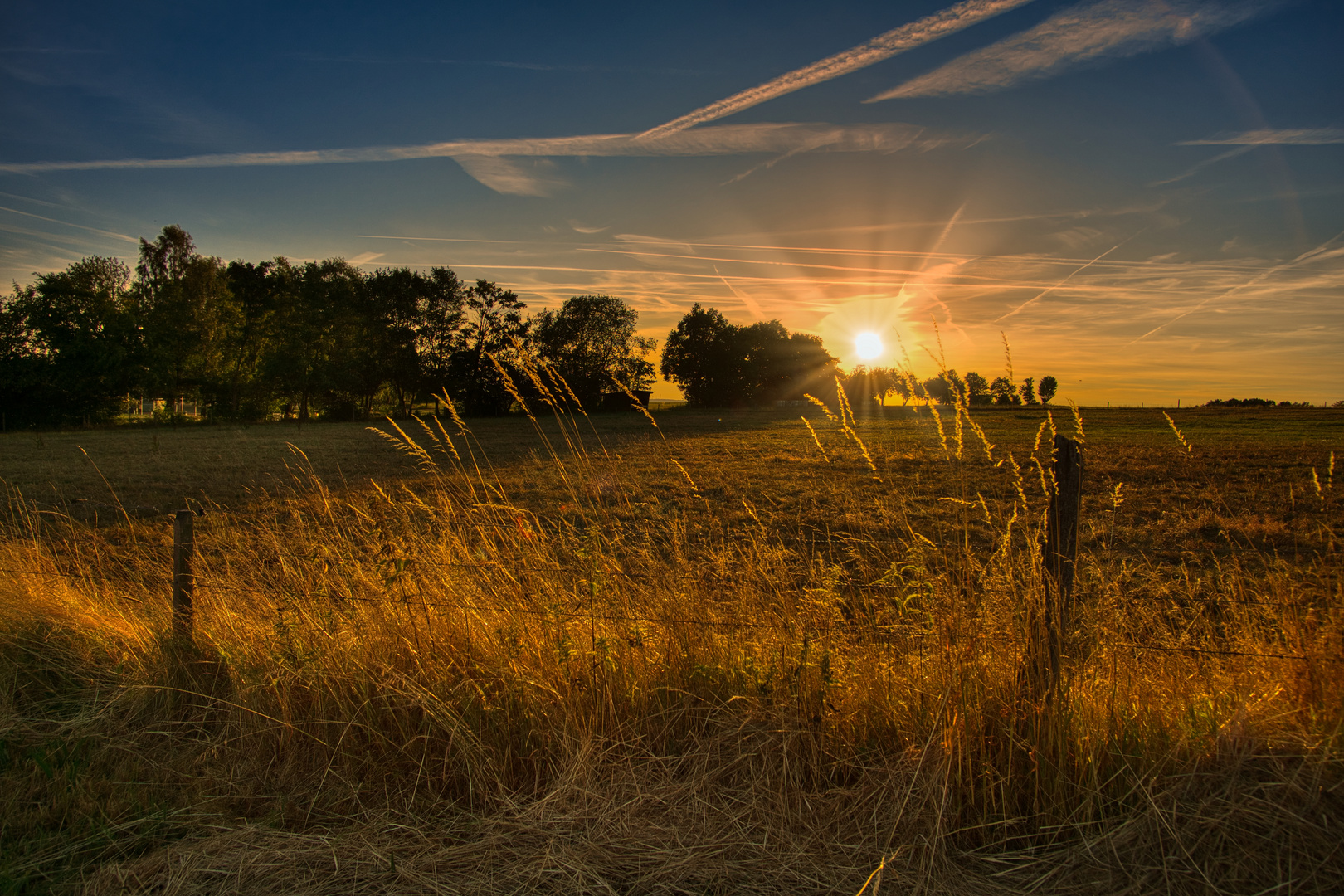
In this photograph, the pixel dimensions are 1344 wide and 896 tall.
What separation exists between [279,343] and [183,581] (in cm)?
5407

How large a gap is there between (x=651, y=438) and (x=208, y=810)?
2391cm

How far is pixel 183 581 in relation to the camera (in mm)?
4164

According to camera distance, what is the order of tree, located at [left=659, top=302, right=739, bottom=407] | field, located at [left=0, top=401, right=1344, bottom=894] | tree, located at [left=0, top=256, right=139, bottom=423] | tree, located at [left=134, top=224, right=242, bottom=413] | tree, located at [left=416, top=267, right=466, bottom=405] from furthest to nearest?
1. tree, located at [left=659, top=302, right=739, bottom=407]
2. tree, located at [left=416, top=267, right=466, bottom=405]
3. tree, located at [left=134, top=224, right=242, bottom=413]
4. tree, located at [left=0, top=256, right=139, bottom=423]
5. field, located at [left=0, top=401, right=1344, bottom=894]

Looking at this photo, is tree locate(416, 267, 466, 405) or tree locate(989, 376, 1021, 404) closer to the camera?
tree locate(989, 376, 1021, 404)

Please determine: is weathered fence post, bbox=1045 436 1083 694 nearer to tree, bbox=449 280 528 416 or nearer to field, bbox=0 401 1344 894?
field, bbox=0 401 1344 894

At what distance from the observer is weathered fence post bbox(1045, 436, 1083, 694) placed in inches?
106

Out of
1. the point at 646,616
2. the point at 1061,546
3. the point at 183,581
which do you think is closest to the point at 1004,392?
the point at 1061,546

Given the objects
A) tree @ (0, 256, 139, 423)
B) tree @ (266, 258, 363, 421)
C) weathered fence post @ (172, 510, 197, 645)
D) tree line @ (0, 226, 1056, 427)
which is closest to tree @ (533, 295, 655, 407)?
tree line @ (0, 226, 1056, 427)

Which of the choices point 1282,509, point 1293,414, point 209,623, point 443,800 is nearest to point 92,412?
point 209,623

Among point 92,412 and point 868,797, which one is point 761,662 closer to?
point 868,797

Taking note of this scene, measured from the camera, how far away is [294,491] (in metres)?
11.6

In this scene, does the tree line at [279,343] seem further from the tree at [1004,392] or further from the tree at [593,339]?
the tree at [1004,392]

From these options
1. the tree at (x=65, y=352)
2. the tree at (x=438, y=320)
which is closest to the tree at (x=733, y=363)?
the tree at (x=438, y=320)

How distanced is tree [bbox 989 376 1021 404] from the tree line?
35545 millimetres
